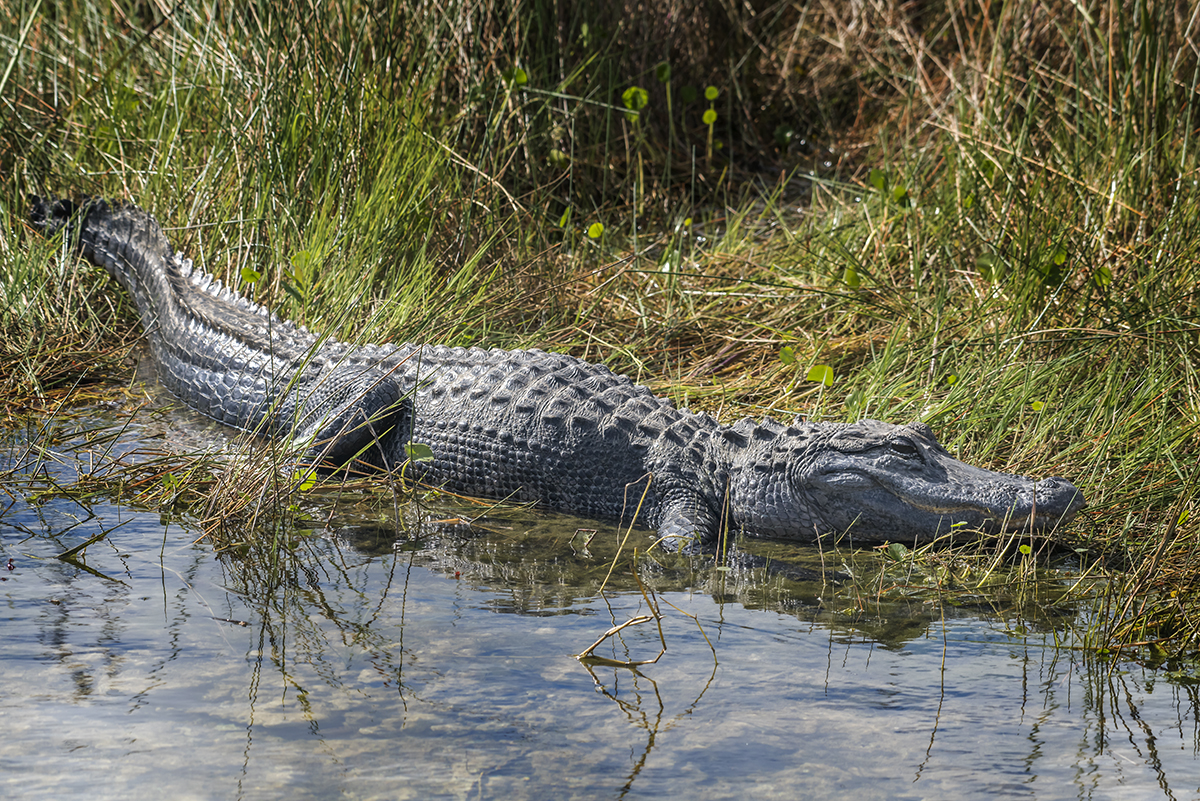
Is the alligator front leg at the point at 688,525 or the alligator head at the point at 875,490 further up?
the alligator head at the point at 875,490

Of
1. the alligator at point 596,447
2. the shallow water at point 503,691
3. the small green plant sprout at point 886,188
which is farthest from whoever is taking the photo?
the small green plant sprout at point 886,188

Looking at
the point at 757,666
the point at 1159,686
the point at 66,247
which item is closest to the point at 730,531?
the point at 757,666

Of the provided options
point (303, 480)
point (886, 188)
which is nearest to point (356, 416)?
point (303, 480)

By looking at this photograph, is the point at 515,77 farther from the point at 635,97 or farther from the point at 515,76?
the point at 635,97

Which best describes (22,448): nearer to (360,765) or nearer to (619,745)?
(360,765)

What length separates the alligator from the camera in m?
3.73

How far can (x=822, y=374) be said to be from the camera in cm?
443

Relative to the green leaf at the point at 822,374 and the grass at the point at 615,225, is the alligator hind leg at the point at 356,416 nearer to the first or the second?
the grass at the point at 615,225

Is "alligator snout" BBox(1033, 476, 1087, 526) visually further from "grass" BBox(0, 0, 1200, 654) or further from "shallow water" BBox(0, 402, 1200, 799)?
"shallow water" BBox(0, 402, 1200, 799)

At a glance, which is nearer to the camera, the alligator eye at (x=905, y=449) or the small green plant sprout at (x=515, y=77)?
the alligator eye at (x=905, y=449)

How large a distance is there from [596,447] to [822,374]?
3.24 ft

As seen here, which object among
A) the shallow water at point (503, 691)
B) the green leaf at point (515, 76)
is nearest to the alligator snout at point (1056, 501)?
the shallow water at point (503, 691)

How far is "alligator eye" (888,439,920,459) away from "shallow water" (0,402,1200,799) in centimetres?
72

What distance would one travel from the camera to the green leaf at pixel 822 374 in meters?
4.41
